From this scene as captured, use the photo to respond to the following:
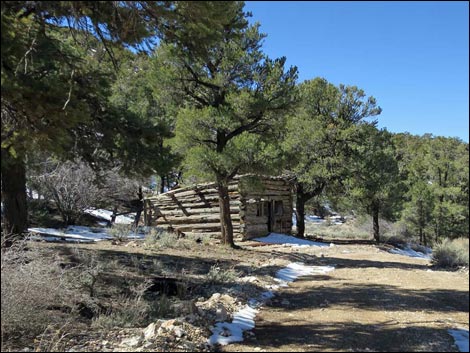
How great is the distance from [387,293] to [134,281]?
15.8 feet

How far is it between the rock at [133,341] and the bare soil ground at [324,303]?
0.30 feet

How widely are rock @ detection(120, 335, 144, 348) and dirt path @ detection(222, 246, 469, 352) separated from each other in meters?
0.96

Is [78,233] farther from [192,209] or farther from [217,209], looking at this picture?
[217,209]

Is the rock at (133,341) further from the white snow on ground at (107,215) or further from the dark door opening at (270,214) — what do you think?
the white snow on ground at (107,215)

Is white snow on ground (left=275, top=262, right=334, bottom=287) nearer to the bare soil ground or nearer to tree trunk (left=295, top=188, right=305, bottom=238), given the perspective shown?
the bare soil ground

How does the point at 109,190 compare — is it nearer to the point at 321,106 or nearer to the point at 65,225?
the point at 65,225

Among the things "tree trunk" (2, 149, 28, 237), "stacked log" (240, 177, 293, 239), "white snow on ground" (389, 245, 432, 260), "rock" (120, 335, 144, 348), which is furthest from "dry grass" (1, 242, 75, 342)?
"white snow on ground" (389, 245, 432, 260)

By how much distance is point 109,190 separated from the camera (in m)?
22.7

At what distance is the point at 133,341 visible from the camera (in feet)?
15.5

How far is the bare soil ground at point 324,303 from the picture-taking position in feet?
15.9

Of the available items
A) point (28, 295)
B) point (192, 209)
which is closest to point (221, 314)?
point (28, 295)

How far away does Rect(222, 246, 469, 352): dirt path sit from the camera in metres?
4.79

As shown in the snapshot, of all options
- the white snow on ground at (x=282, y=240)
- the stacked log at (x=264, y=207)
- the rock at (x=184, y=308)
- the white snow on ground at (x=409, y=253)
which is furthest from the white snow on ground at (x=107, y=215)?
the rock at (x=184, y=308)

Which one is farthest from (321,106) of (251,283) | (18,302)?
(18,302)
